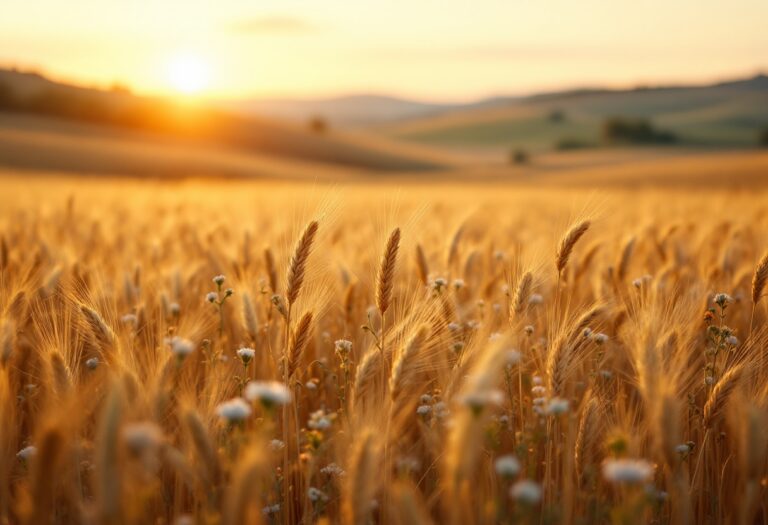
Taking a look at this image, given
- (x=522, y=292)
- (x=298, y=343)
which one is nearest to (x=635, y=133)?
(x=522, y=292)

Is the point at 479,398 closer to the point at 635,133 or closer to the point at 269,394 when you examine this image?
the point at 269,394

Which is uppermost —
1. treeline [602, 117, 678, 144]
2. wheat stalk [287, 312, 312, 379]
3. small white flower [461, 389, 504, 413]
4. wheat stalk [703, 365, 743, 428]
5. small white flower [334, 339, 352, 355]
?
treeline [602, 117, 678, 144]

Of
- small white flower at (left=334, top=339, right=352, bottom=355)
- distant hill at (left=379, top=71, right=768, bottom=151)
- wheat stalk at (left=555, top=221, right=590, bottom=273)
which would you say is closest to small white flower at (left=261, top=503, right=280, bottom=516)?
small white flower at (left=334, top=339, right=352, bottom=355)

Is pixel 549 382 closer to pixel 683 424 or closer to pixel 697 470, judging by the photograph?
pixel 697 470

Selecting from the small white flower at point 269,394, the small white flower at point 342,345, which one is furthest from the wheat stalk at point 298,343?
the small white flower at point 269,394

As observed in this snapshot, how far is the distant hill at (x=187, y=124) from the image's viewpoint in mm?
68375

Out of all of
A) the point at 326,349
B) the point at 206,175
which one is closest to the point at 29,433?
the point at 326,349

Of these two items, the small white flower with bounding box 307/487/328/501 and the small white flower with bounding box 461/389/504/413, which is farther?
the small white flower with bounding box 307/487/328/501

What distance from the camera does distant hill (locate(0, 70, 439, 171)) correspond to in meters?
68.4

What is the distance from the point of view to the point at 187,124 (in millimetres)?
72500

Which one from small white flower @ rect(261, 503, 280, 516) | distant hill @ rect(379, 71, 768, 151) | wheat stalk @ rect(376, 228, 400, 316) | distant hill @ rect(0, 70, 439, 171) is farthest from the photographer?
distant hill @ rect(379, 71, 768, 151)

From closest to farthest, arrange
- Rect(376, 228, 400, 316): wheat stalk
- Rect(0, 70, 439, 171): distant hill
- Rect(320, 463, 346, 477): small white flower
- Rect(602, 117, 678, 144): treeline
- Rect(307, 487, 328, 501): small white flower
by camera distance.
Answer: Rect(307, 487, 328, 501): small white flower
Rect(320, 463, 346, 477): small white flower
Rect(376, 228, 400, 316): wheat stalk
Rect(0, 70, 439, 171): distant hill
Rect(602, 117, 678, 144): treeline

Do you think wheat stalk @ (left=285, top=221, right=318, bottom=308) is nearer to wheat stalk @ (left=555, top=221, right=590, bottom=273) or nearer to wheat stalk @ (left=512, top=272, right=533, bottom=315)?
wheat stalk @ (left=512, top=272, right=533, bottom=315)

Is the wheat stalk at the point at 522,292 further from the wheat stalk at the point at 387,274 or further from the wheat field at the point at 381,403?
the wheat stalk at the point at 387,274
